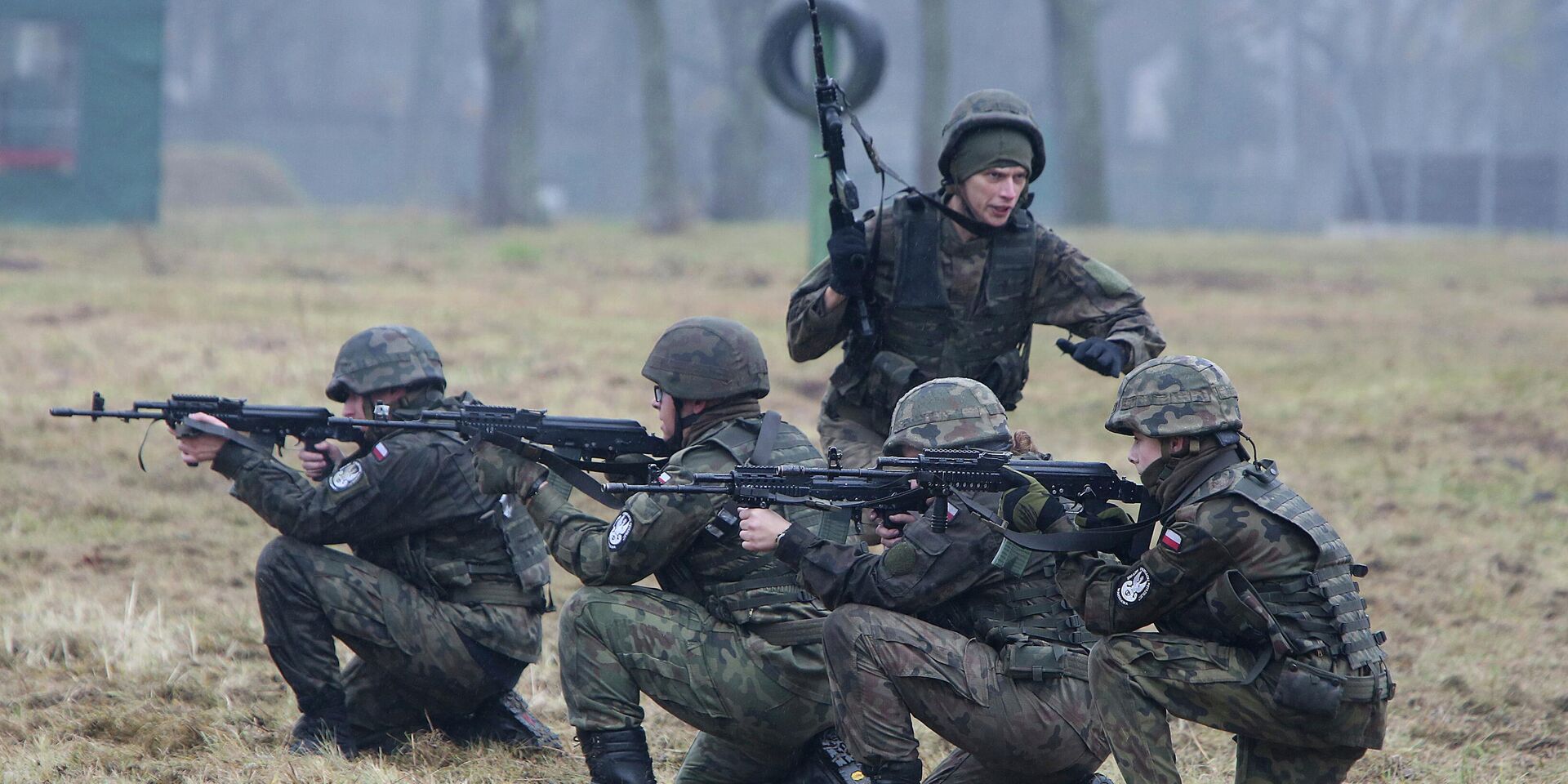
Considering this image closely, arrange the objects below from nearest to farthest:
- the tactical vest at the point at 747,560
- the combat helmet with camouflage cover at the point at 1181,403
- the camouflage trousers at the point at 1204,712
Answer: the camouflage trousers at the point at 1204,712 → the combat helmet with camouflage cover at the point at 1181,403 → the tactical vest at the point at 747,560

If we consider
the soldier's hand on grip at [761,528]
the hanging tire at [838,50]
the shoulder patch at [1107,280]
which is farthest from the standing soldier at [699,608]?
the hanging tire at [838,50]

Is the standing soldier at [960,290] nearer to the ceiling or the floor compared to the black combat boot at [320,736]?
nearer to the ceiling

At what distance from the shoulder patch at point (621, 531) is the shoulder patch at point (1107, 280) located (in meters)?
2.27

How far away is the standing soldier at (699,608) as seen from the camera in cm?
496

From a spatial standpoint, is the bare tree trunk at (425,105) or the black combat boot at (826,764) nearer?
the black combat boot at (826,764)

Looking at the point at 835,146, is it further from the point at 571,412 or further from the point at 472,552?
the point at 571,412

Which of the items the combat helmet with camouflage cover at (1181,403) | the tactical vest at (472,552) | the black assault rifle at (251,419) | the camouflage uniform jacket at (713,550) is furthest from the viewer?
the black assault rifle at (251,419)

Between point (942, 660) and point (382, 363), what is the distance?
230cm

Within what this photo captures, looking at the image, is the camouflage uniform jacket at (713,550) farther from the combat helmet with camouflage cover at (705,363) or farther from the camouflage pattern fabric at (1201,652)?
the camouflage pattern fabric at (1201,652)

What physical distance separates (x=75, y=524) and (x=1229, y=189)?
5368cm

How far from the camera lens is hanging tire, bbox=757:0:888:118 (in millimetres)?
10156

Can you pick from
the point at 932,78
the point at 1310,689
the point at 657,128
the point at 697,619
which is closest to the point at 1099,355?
the point at 697,619

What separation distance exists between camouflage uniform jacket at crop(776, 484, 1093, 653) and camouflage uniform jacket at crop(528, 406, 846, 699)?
25 cm

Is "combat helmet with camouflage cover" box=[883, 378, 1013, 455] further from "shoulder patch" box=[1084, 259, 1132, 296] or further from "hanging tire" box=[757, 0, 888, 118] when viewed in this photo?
"hanging tire" box=[757, 0, 888, 118]
